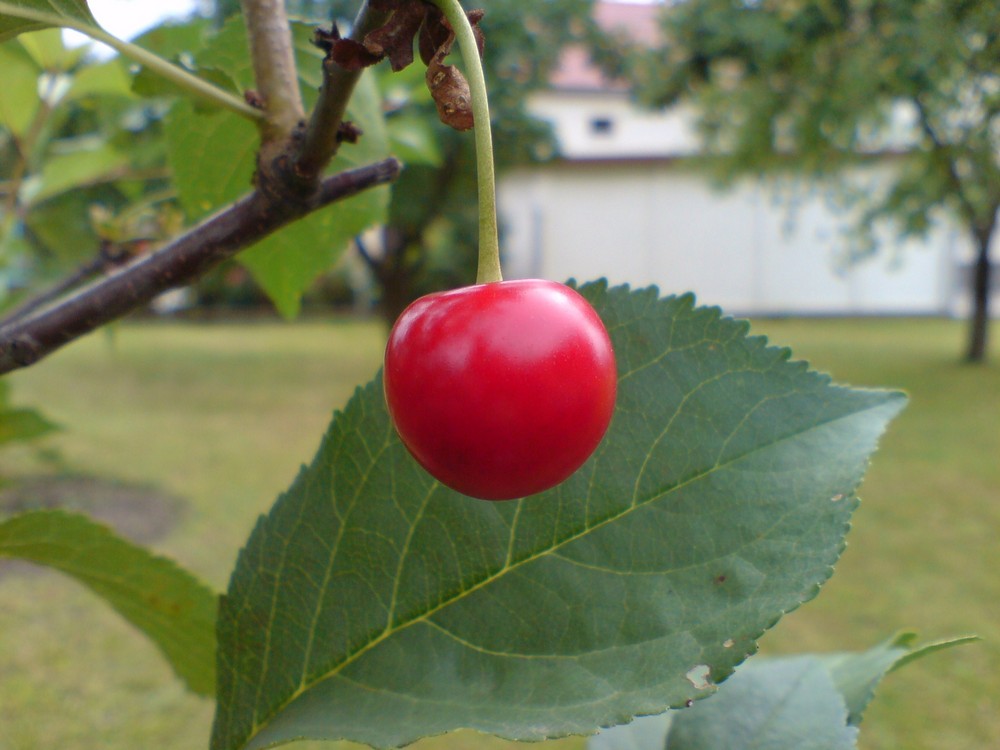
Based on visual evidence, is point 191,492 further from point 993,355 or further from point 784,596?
point 993,355

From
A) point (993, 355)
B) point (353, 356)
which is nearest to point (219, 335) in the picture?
point (353, 356)

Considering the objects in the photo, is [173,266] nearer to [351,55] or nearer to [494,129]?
[351,55]

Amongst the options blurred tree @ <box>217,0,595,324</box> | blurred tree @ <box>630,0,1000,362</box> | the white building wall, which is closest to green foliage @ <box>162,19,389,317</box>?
blurred tree @ <box>630,0,1000,362</box>

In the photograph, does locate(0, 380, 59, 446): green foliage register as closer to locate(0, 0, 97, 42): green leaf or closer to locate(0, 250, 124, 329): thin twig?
locate(0, 250, 124, 329): thin twig

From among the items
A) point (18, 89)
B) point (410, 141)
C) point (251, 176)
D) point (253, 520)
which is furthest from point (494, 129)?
point (251, 176)

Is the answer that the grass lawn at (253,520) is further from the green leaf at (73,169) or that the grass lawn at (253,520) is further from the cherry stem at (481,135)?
the cherry stem at (481,135)

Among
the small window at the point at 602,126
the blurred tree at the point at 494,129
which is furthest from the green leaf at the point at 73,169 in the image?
the small window at the point at 602,126
